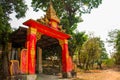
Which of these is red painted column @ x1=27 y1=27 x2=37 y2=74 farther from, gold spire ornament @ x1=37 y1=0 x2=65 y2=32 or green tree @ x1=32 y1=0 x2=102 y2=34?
green tree @ x1=32 y1=0 x2=102 y2=34

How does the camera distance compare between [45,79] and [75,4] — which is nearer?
[45,79]

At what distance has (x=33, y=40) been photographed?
12.8 meters

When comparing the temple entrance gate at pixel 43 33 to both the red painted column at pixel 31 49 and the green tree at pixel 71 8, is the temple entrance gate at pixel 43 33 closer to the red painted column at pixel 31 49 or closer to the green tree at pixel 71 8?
the red painted column at pixel 31 49

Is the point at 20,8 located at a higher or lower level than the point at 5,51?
higher

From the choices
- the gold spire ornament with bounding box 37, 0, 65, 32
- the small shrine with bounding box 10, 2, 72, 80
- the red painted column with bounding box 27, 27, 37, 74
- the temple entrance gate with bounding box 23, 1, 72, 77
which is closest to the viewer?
the small shrine with bounding box 10, 2, 72, 80

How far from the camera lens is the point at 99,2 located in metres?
24.8

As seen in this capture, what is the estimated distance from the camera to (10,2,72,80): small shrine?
11992mm

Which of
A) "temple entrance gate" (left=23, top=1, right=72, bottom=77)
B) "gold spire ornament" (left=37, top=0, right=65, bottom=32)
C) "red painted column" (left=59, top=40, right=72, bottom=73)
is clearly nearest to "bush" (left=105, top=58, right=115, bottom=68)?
"red painted column" (left=59, top=40, right=72, bottom=73)

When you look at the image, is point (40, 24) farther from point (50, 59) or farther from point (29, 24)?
point (50, 59)

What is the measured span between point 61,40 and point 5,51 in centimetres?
492

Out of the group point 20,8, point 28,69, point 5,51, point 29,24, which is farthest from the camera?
point 20,8

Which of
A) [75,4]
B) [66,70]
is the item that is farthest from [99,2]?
[66,70]

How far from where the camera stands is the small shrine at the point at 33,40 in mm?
11992

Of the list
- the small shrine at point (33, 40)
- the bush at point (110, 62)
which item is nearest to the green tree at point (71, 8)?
the small shrine at point (33, 40)
